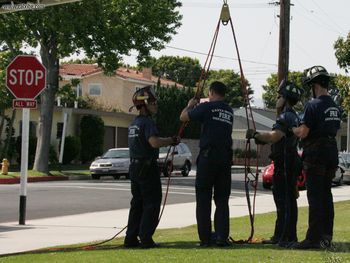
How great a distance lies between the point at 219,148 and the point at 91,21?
75.1 feet

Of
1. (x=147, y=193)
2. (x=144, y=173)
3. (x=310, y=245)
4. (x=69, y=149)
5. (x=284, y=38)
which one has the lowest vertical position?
(x=310, y=245)

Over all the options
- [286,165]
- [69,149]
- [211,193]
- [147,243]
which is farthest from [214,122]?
[69,149]

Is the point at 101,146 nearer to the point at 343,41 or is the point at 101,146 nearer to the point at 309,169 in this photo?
the point at 343,41

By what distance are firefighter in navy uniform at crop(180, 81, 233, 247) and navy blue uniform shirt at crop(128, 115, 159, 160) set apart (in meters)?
0.49

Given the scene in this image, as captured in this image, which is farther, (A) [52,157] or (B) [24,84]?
(A) [52,157]

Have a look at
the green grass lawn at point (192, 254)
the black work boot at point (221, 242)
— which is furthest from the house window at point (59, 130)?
the black work boot at point (221, 242)

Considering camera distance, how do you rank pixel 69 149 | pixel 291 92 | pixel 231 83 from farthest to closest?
pixel 231 83 < pixel 69 149 < pixel 291 92

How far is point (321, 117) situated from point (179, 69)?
8857 cm

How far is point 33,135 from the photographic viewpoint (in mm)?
44750

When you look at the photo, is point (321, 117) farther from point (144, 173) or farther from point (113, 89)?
point (113, 89)

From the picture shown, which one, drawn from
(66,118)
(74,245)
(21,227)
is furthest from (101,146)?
(74,245)

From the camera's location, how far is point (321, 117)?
9.14 meters

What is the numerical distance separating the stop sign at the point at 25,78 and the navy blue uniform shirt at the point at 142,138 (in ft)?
17.4

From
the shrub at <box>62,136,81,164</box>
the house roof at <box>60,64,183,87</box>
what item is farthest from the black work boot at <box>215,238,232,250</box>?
the house roof at <box>60,64,183,87</box>
